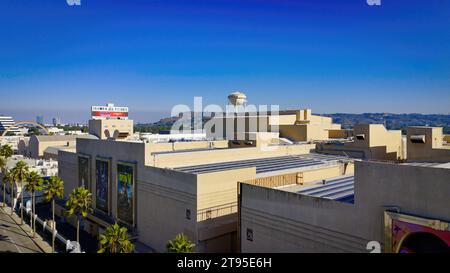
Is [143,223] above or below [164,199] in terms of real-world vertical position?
below

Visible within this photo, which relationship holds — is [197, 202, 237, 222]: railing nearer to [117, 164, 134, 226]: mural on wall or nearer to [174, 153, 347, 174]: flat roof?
[174, 153, 347, 174]: flat roof

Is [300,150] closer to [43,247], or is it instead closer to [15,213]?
[43,247]

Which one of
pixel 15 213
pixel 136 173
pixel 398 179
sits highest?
pixel 398 179

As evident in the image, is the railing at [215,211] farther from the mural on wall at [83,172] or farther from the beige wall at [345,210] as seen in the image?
the mural on wall at [83,172]

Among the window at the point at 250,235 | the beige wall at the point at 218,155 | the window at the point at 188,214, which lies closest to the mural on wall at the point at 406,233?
the window at the point at 250,235

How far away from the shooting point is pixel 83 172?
126ft

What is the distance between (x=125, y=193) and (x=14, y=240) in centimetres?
1198

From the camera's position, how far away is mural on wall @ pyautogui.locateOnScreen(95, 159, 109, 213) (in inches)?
1324

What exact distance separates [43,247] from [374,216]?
28.8 meters

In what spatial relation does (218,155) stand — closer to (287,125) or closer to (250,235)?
(250,235)
